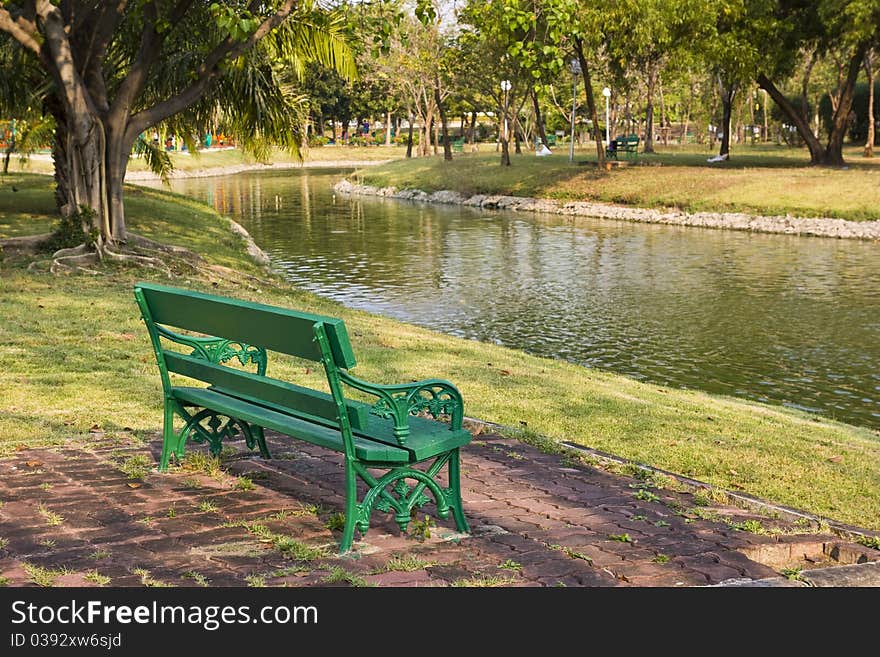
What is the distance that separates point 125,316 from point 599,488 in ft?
23.3

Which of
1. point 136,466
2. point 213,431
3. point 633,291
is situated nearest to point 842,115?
point 633,291

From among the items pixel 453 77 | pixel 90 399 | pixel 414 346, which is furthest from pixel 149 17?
pixel 453 77

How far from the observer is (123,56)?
19.2 meters

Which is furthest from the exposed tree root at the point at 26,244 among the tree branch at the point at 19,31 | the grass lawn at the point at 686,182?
the grass lawn at the point at 686,182

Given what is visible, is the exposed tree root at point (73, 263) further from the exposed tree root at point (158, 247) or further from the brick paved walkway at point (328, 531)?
the brick paved walkway at point (328, 531)

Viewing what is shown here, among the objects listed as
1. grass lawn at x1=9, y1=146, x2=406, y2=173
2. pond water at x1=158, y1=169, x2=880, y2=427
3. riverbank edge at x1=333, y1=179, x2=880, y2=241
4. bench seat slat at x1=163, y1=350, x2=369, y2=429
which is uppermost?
grass lawn at x1=9, y1=146, x2=406, y2=173

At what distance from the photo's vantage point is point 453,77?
189ft

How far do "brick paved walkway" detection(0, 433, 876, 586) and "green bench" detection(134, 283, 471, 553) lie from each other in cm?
27

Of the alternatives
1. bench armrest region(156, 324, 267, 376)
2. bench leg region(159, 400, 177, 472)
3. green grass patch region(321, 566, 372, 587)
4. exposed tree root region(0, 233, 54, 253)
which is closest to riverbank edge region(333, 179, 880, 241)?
exposed tree root region(0, 233, 54, 253)

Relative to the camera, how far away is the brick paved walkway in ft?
14.9

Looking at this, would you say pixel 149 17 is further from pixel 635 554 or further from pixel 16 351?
pixel 635 554

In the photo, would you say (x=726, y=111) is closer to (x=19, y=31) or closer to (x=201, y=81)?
(x=201, y=81)

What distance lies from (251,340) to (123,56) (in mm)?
15774

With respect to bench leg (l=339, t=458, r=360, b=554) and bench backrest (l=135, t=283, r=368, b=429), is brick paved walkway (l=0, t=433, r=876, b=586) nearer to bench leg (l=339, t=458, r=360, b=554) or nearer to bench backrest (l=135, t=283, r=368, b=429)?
bench leg (l=339, t=458, r=360, b=554)
